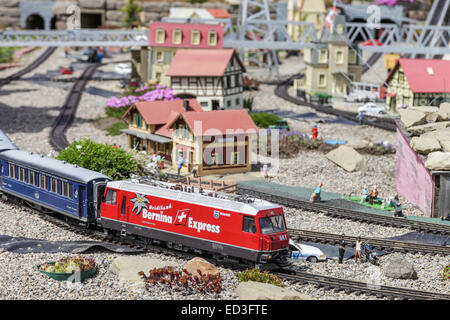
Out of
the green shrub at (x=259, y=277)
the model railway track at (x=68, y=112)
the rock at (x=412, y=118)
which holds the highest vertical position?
the rock at (x=412, y=118)

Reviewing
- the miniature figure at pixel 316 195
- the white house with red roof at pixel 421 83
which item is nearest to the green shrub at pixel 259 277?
the miniature figure at pixel 316 195

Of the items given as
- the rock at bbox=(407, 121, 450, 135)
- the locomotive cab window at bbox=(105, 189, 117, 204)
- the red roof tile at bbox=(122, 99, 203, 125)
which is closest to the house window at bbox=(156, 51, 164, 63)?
the red roof tile at bbox=(122, 99, 203, 125)

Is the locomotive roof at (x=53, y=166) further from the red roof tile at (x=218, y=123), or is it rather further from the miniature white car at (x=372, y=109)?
the miniature white car at (x=372, y=109)

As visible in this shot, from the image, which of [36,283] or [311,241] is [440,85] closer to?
[311,241]

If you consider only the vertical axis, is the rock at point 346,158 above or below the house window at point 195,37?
below

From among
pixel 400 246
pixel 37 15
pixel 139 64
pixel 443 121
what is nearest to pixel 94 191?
pixel 400 246

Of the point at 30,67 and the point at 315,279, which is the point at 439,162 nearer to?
the point at 315,279

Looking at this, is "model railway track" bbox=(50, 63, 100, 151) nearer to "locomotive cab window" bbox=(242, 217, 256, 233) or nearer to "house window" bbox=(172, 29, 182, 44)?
"house window" bbox=(172, 29, 182, 44)
